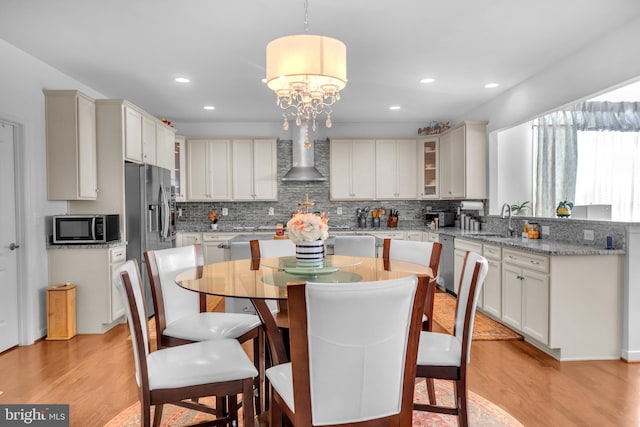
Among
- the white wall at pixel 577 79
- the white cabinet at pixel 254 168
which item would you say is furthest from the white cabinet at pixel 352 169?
the white wall at pixel 577 79

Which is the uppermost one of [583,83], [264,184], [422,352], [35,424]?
[583,83]

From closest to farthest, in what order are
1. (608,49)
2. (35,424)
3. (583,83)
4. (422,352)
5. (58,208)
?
(422,352) → (35,424) → (608,49) → (583,83) → (58,208)

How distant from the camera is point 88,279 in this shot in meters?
4.02

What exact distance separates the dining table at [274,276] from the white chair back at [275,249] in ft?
0.75

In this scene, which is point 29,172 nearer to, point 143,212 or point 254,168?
point 143,212

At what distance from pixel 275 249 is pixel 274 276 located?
37.0 inches

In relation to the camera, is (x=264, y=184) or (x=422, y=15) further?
(x=264, y=184)

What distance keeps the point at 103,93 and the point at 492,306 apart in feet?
16.8

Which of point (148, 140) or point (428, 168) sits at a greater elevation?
point (148, 140)

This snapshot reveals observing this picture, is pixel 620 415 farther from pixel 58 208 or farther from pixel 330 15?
pixel 58 208

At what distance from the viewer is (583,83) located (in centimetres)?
368

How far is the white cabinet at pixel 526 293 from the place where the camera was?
332 cm

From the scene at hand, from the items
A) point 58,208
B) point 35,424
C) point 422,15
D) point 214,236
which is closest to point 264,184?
point 214,236
